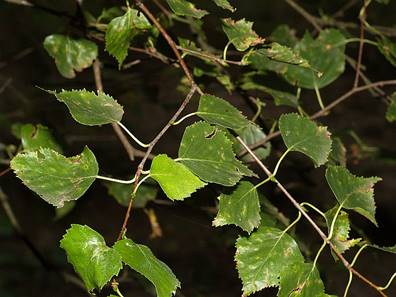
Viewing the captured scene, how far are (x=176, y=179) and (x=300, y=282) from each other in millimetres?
219

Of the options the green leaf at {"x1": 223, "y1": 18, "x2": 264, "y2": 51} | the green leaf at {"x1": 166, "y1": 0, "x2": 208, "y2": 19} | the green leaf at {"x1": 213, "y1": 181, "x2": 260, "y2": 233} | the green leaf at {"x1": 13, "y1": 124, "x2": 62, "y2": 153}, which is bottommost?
the green leaf at {"x1": 13, "y1": 124, "x2": 62, "y2": 153}

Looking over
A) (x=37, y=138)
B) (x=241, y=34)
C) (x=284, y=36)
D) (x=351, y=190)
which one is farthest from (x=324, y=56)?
(x=37, y=138)

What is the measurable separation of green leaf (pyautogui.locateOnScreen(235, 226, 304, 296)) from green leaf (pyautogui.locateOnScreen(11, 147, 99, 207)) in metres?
0.24

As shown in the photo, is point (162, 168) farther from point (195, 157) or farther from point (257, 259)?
point (257, 259)

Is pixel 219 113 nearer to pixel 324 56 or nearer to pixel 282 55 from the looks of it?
pixel 282 55

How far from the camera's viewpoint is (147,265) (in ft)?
2.52

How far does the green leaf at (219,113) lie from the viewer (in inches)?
36.0

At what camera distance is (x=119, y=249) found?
763mm

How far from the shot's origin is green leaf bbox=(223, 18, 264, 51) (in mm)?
1040

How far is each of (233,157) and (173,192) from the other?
0.11 meters

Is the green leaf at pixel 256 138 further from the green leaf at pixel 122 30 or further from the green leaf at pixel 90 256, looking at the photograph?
the green leaf at pixel 90 256

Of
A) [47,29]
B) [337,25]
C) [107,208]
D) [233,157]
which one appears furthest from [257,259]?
[107,208]

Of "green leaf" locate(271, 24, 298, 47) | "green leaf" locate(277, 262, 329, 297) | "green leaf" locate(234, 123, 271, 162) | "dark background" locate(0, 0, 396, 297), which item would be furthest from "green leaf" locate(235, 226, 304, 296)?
"green leaf" locate(271, 24, 298, 47)

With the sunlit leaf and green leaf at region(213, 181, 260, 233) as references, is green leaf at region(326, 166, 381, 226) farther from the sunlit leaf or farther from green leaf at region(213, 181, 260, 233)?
the sunlit leaf
